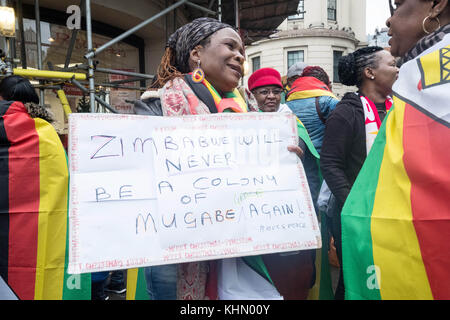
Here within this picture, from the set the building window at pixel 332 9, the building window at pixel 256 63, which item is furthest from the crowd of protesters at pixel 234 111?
the building window at pixel 332 9

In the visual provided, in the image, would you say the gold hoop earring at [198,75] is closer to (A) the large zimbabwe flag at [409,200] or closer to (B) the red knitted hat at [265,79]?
(A) the large zimbabwe flag at [409,200]

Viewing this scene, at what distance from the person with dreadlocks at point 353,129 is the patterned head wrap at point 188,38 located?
957 mm

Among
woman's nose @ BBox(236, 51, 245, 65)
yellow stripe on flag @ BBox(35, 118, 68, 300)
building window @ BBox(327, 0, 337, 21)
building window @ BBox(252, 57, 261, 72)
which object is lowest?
yellow stripe on flag @ BBox(35, 118, 68, 300)

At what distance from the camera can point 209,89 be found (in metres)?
1.55

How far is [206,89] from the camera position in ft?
4.98

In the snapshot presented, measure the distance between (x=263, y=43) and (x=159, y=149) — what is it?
21.5m

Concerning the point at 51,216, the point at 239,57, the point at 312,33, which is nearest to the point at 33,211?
the point at 51,216

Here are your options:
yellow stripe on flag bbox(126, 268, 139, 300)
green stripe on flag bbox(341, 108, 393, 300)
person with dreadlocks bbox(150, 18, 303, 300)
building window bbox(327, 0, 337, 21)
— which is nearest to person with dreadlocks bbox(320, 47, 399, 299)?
person with dreadlocks bbox(150, 18, 303, 300)

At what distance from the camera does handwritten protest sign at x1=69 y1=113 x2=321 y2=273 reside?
1113 millimetres

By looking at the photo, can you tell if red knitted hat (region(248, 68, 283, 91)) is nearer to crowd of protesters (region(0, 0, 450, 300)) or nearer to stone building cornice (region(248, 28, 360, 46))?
crowd of protesters (region(0, 0, 450, 300))

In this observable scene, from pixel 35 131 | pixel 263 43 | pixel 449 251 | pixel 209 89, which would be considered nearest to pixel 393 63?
pixel 209 89

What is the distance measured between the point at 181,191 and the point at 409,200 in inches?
30.9

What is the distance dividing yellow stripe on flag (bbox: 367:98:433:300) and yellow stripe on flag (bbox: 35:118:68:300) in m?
1.62
